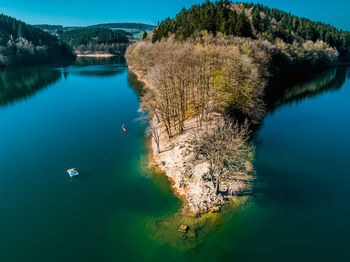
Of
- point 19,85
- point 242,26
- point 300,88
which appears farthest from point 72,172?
point 19,85

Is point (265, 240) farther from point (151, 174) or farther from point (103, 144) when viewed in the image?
point (103, 144)

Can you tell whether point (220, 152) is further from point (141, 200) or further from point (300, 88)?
point (300, 88)

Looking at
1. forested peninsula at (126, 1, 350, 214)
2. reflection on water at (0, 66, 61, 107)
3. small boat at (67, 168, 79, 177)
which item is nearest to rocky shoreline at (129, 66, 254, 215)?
forested peninsula at (126, 1, 350, 214)

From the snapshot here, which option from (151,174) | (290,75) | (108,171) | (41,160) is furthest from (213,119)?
(290,75)

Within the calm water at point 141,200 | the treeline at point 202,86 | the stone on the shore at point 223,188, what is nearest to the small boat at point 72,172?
the calm water at point 141,200

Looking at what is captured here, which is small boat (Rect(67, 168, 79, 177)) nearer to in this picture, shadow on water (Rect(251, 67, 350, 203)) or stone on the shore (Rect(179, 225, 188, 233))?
stone on the shore (Rect(179, 225, 188, 233))

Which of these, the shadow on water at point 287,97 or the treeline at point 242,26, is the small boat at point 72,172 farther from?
the treeline at point 242,26
